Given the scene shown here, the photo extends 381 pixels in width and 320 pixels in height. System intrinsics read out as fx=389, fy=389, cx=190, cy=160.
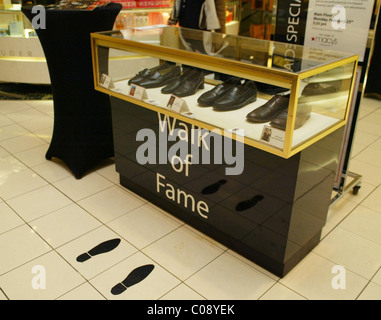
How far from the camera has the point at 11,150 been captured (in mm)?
3594

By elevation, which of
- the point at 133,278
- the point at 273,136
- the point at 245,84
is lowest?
the point at 133,278

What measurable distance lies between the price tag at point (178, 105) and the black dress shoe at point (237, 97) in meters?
0.17

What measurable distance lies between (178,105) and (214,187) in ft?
1.70

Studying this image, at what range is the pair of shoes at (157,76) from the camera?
2.44 m

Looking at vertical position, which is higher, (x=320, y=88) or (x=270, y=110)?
(x=320, y=88)

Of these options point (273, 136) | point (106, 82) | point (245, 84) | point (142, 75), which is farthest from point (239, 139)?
point (106, 82)

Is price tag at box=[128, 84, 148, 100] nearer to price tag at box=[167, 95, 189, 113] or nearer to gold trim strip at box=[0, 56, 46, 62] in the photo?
price tag at box=[167, 95, 189, 113]

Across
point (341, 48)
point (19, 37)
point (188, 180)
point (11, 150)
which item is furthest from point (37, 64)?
point (341, 48)

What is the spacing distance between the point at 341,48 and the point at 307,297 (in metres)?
1.45

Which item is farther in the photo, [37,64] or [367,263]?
[37,64]

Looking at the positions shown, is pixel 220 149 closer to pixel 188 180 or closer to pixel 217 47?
pixel 188 180

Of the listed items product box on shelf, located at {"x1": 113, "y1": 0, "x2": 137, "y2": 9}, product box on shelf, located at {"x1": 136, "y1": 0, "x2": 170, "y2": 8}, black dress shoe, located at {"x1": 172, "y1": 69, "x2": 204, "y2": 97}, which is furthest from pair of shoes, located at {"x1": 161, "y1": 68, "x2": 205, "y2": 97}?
product box on shelf, located at {"x1": 136, "y1": 0, "x2": 170, "y2": 8}

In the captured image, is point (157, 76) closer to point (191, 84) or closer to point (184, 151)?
point (191, 84)

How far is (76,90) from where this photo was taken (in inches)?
115
